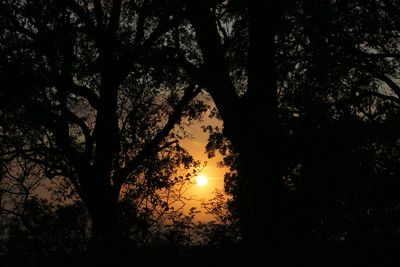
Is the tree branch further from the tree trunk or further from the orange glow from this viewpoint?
the orange glow

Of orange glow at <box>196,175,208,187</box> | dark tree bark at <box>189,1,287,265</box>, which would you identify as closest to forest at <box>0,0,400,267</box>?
dark tree bark at <box>189,1,287,265</box>

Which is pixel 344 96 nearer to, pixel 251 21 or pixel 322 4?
pixel 322 4

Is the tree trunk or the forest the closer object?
the forest

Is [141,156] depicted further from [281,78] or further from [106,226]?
[281,78]

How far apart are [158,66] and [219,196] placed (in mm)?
16113

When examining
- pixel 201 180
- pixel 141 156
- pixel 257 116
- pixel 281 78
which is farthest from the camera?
pixel 201 180

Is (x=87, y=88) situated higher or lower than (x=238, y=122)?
higher

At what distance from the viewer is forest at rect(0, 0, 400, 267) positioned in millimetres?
7215

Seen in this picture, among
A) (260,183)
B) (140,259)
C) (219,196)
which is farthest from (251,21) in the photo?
(219,196)

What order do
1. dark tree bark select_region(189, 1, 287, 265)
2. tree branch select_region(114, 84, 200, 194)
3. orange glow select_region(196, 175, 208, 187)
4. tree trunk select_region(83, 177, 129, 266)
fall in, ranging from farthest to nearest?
orange glow select_region(196, 175, 208, 187) → tree branch select_region(114, 84, 200, 194) → tree trunk select_region(83, 177, 129, 266) → dark tree bark select_region(189, 1, 287, 265)

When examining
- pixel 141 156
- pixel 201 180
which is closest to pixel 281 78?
pixel 141 156

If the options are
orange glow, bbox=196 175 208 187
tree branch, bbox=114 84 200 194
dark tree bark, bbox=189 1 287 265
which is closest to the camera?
dark tree bark, bbox=189 1 287 265

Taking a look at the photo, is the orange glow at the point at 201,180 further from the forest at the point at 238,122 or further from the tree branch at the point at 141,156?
the tree branch at the point at 141,156

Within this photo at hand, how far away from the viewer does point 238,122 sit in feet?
23.8
